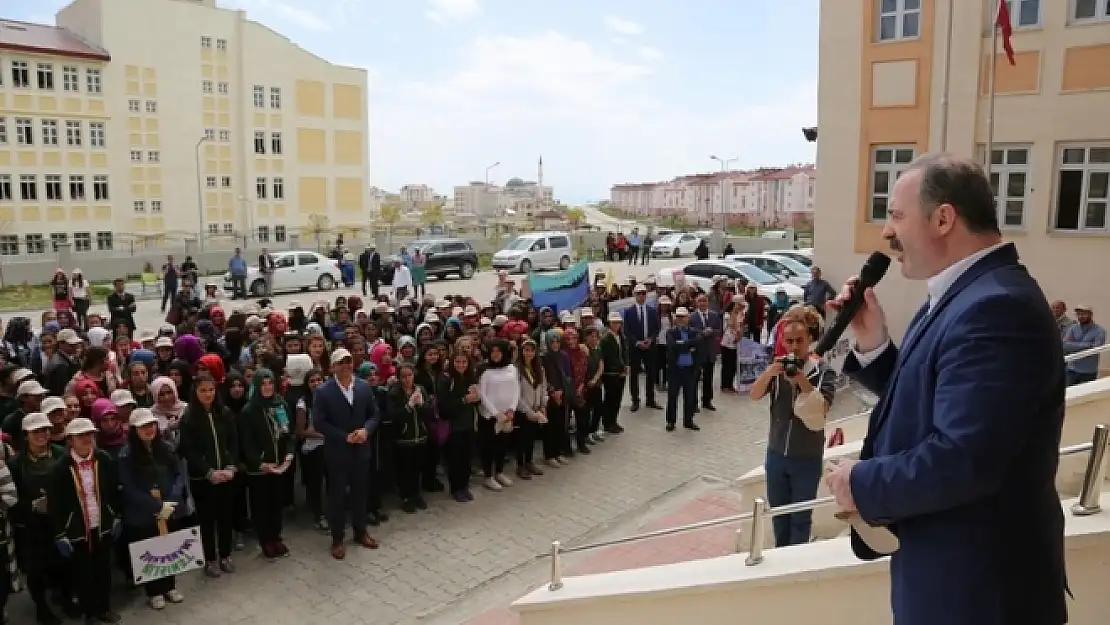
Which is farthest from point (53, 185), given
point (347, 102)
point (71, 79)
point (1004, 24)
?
point (1004, 24)

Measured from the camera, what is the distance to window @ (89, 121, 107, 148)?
50.5 meters

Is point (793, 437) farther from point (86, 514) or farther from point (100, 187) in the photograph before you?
point (100, 187)

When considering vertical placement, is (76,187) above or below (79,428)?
above

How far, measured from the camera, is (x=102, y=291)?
31.3 metres

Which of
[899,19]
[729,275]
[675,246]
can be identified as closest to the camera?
[899,19]

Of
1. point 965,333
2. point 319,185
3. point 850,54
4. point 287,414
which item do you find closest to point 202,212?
point 319,185

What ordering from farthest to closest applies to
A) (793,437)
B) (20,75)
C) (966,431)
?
1. (20,75)
2. (793,437)
3. (966,431)

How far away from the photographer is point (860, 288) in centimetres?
259

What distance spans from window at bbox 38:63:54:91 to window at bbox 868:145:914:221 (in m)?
49.3

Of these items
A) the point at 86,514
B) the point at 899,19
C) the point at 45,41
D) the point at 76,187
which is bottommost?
the point at 86,514

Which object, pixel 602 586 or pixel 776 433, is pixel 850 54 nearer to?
pixel 776 433

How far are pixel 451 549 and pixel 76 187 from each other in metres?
51.6

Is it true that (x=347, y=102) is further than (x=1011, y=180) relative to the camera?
Yes

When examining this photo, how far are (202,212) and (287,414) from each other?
5258cm
